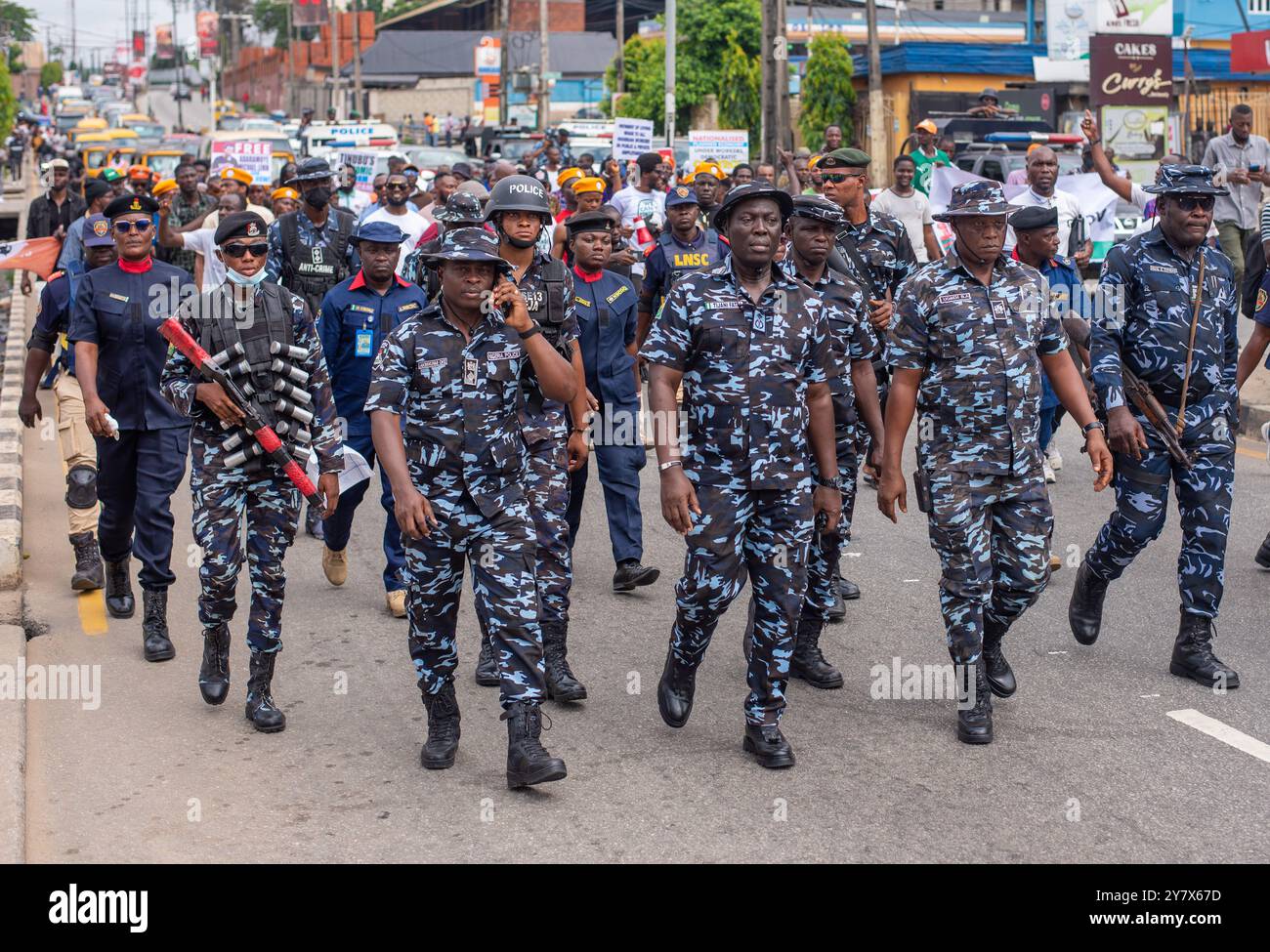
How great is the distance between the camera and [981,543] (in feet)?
20.3

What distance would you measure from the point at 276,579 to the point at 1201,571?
152 inches

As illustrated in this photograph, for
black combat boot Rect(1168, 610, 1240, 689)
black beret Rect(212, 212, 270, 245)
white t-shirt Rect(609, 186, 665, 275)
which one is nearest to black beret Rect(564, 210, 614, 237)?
black beret Rect(212, 212, 270, 245)

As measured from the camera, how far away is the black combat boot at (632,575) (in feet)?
28.0

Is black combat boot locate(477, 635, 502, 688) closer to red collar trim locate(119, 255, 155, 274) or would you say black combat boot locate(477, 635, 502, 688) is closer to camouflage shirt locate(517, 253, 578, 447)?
camouflage shirt locate(517, 253, 578, 447)

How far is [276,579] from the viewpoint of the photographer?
6574mm

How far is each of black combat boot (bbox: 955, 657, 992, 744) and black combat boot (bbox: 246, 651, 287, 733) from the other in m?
2.69

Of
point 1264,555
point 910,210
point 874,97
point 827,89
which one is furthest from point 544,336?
point 827,89

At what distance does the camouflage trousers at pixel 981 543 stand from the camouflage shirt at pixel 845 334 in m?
0.90

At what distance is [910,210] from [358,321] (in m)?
5.12

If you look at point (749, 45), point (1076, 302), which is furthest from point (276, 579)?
point (749, 45)

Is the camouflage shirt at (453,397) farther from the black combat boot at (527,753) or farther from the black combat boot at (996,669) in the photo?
the black combat boot at (996,669)

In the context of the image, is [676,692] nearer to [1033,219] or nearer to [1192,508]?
[1192,508]

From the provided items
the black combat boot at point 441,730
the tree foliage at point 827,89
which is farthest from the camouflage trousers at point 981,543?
the tree foliage at point 827,89
